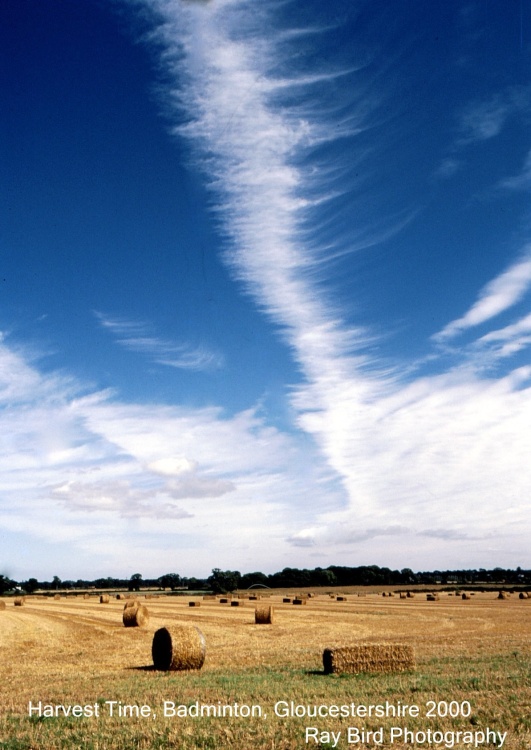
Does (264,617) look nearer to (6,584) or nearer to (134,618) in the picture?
(134,618)

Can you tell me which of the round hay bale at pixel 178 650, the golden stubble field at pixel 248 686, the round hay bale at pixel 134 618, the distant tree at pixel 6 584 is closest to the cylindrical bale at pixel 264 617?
the round hay bale at pixel 134 618

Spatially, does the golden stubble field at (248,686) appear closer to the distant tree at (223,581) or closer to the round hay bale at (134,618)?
the round hay bale at (134,618)

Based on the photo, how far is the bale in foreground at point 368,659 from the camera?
547 inches

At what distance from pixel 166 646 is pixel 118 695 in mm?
5542

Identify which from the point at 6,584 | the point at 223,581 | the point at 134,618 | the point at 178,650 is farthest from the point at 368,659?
the point at 6,584

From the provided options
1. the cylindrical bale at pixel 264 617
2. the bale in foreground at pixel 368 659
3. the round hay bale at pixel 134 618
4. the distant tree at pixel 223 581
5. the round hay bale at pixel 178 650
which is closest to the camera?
the bale in foreground at pixel 368 659

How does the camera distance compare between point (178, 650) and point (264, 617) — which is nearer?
point (178, 650)

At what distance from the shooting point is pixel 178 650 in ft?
55.2

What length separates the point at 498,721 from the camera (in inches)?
343

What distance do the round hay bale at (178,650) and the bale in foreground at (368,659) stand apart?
14.8 ft

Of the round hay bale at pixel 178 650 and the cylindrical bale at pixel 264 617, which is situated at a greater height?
the round hay bale at pixel 178 650

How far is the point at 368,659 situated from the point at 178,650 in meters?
5.48

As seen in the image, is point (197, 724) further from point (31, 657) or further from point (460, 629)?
point (460, 629)

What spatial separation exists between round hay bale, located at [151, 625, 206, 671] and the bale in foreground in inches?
178
